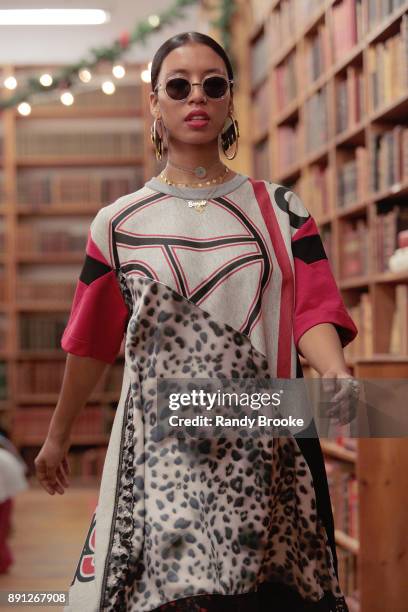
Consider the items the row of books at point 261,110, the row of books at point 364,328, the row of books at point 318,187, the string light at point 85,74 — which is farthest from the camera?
the string light at point 85,74

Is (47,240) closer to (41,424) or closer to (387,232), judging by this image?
(41,424)

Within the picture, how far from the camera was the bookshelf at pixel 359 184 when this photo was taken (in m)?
2.46

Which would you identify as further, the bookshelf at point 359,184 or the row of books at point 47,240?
the row of books at point 47,240

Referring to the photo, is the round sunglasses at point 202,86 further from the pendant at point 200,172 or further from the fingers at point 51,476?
the fingers at point 51,476

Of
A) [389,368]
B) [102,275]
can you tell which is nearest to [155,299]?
[102,275]

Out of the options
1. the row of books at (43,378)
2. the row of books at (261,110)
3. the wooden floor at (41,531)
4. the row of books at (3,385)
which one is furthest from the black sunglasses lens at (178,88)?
the row of books at (3,385)

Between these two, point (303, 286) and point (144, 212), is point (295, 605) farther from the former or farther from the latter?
point (144, 212)

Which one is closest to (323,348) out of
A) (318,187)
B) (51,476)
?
(51,476)

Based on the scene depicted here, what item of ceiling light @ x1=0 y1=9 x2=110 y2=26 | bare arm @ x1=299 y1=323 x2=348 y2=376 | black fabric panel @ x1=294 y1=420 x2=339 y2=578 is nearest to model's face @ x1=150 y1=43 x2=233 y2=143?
bare arm @ x1=299 y1=323 x2=348 y2=376

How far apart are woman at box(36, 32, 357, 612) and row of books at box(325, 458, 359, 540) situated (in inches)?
78.7

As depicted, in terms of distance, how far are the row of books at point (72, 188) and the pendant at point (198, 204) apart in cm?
580

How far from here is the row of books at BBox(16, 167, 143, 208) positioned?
6902 millimetres

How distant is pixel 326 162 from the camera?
4312 mm

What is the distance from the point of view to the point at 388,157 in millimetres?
3283
